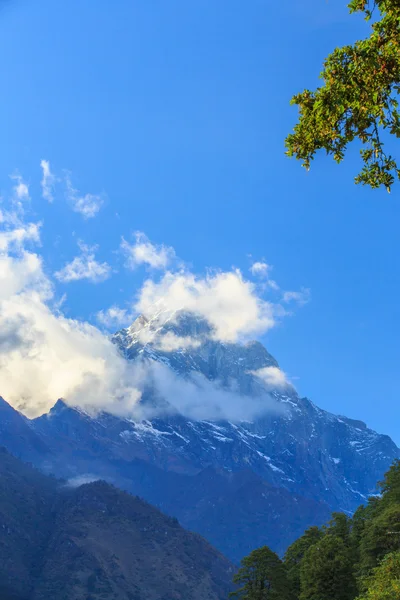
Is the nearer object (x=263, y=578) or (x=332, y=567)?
(x=332, y=567)

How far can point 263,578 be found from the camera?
224 feet

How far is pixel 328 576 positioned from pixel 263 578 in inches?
403

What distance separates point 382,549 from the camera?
60625mm

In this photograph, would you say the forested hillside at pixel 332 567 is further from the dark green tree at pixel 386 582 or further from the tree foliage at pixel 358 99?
the tree foliage at pixel 358 99

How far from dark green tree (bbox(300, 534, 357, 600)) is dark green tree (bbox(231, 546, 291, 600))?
5.93 meters

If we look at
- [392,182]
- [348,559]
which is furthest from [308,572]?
[392,182]

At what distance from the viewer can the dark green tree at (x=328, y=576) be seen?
196 ft

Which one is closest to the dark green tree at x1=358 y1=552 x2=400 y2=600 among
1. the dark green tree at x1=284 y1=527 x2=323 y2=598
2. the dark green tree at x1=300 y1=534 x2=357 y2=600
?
the dark green tree at x1=300 y1=534 x2=357 y2=600

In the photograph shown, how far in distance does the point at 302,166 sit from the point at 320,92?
8.83 ft

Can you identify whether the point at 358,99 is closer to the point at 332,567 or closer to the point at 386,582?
the point at 386,582

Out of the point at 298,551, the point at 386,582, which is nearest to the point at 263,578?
the point at 298,551

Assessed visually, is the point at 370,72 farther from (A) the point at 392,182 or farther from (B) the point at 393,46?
(A) the point at 392,182

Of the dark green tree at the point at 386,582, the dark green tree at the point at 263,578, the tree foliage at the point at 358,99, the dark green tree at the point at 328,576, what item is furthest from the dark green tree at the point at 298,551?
the tree foliage at the point at 358,99

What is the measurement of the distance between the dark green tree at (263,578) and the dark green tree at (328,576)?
593 cm
